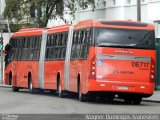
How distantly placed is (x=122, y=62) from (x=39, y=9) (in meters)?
Answer: 25.5

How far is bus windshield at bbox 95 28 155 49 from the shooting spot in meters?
27.8

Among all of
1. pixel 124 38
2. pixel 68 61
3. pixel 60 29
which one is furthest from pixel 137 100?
pixel 60 29

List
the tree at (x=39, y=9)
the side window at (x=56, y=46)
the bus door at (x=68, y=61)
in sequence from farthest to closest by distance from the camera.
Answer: the tree at (x=39, y=9)
the side window at (x=56, y=46)
the bus door at (x=68, y=61)

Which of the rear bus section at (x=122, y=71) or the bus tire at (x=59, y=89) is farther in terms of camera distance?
the bus tire at (x=59, y=89)

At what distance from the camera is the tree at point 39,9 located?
172ft

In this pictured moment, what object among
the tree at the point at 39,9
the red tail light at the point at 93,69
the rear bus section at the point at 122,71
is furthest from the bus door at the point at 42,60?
the tree at the point at 39,9

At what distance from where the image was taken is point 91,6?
53.2 m

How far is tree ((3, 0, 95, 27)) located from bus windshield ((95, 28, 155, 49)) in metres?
23.6

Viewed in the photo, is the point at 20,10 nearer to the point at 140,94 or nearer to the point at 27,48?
the point at 27,48

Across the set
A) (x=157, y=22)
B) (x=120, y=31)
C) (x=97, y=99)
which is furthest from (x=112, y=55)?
(x=157, y=22)

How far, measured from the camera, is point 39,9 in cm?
5281

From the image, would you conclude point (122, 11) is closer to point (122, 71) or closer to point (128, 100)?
point (128, 100)

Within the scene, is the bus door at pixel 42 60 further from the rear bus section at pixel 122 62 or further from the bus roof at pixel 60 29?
the rear bus section at pixel 122 62

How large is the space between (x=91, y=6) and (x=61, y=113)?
3179cm
